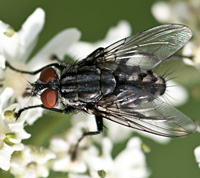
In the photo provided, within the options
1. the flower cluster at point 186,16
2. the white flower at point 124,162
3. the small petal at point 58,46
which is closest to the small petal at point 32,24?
the small petal at point 58,46

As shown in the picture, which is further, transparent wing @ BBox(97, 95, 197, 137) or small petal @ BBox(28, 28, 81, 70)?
small petal @ BBox(28, 28, 81, 70)

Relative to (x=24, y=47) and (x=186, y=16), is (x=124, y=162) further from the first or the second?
(x=186, y=16)

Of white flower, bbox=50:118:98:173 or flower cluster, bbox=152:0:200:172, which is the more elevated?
flower cluster, bbox=152:0:200:172

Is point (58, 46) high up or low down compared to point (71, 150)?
up

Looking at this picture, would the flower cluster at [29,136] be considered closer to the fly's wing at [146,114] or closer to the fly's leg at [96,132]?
the fly's leg at [96,132]

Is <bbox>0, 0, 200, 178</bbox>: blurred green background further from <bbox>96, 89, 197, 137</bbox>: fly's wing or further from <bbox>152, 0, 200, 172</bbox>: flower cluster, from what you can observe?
<bbox>96, 89, 197, 137</bbox>: fly's wing

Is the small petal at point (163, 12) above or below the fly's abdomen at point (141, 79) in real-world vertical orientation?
below

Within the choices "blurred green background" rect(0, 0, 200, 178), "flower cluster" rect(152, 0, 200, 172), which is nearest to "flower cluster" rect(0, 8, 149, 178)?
"flower cluster" rect(152, 0, 200, 172)

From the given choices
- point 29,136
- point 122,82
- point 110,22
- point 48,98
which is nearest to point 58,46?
point 48,98
